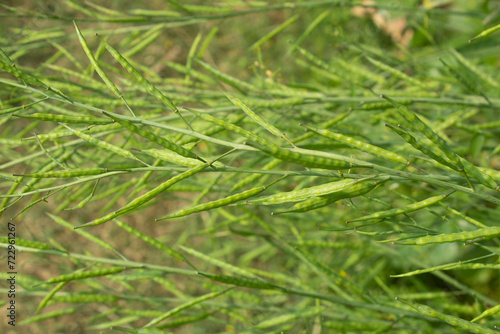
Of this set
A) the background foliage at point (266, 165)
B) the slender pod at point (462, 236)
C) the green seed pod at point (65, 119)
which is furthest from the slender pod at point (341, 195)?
the green seed pod at point (65, 119)

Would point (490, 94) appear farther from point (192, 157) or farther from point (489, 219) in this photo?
point (192, 157)

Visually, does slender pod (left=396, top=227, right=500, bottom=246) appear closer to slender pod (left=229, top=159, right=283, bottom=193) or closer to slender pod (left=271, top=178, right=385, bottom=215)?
slender pod (left=271, top=178, right=385, bottom=215)

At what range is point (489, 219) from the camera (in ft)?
4.80

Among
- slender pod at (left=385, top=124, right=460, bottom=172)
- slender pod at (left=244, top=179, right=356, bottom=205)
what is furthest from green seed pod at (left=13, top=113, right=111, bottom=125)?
slender pod at (left=385, top=124, right=460, bottom=172)

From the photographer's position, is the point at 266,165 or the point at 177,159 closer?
the point at 177,159

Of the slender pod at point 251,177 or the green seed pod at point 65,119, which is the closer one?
the green seed pod at point 65,119

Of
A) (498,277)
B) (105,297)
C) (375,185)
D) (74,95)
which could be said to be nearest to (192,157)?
(375,185)

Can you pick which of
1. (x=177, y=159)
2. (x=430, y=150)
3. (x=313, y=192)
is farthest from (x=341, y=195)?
(x=177, y=159)

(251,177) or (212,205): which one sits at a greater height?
(212,205)

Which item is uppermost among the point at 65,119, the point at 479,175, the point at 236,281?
the point at 65,119

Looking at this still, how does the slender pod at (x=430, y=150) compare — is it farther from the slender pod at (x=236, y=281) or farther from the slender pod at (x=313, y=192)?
the slender pod at (x=236, y=281)

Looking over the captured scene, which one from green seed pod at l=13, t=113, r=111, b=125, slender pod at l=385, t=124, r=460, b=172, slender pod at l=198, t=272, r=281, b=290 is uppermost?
green seed pod at l=13, t=113, r=111, b=125

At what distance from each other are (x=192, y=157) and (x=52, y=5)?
3.20 m

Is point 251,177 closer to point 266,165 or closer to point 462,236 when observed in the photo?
point 266,165
